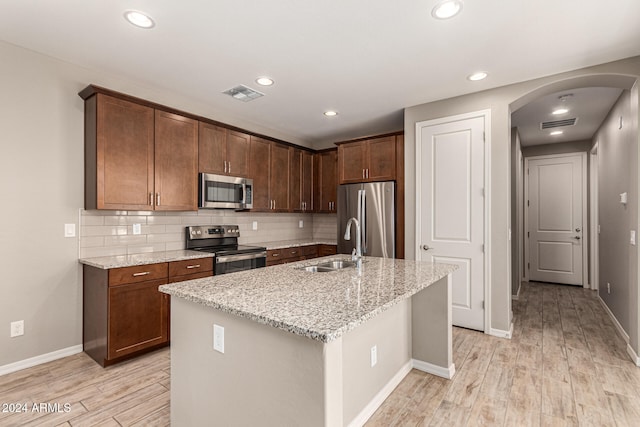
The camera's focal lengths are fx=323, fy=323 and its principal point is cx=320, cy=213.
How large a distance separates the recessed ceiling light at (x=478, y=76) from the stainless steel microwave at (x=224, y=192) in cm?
273

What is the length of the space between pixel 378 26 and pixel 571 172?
5326 mm

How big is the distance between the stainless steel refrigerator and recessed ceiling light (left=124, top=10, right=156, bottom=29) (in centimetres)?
258

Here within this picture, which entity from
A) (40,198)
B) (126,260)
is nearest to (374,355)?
(126,260)

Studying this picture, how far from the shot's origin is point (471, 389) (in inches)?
90.7

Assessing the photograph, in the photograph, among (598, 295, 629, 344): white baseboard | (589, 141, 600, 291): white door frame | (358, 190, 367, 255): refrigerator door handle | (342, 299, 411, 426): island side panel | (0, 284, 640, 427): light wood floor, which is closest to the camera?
(342, 299, 411, 426): island side panel

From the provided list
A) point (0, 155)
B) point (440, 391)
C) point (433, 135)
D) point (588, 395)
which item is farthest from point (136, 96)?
point (588, 395)

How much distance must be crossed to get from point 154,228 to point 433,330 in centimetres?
293

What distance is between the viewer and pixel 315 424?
1228 millimetres

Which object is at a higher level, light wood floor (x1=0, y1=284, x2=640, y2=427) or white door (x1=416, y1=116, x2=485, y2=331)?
white door (x1=416, y1=116, x2=485, y2=331)

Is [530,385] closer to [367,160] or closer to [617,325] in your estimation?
[617,325]

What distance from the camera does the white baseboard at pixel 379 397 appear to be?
193 cm

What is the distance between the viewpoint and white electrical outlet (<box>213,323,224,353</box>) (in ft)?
5.10

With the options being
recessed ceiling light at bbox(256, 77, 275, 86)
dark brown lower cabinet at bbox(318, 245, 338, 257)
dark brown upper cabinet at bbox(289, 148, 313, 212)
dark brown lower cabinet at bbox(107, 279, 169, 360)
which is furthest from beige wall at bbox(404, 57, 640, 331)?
dark brown lower cabinet at bbox(107, 279, 169, 360)

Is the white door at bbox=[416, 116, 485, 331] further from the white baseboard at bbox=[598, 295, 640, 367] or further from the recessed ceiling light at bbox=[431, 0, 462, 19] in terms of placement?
the recessed ceiling light at bbox=[431, 0, 462, 19]
